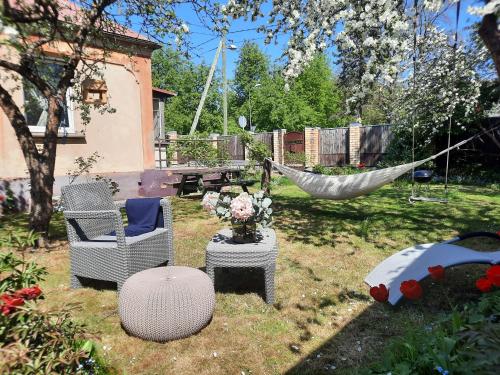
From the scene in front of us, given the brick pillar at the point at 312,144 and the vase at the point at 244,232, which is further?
the brick pillar at the point at 312,144

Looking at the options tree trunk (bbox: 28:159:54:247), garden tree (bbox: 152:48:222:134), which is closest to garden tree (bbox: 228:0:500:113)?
tree trunk (bbox: 28:159:54:247)

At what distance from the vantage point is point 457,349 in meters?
1.50

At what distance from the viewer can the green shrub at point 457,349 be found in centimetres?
118

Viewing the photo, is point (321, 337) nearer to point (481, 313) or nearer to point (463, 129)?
point (481, 313)

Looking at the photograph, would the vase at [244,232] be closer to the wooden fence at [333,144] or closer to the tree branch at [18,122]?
the tree branch at [18,122]

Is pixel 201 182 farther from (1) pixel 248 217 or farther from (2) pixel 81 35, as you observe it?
(1) pixel 248 217

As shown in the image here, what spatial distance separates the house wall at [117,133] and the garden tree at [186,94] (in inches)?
881

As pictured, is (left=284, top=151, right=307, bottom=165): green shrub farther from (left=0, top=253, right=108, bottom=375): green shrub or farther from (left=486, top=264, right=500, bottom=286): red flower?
(left=0, top=253, right=108, bottom=375): green shrub

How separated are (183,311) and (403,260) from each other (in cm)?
182

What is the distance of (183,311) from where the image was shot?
2.38 metres

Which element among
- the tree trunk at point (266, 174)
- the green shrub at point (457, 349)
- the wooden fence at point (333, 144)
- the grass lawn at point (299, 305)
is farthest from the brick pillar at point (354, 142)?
the green shrub at point (457, 349)

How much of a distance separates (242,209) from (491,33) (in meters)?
2.12

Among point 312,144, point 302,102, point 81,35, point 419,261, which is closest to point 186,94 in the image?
point 302,102

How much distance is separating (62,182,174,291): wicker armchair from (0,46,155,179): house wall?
4.05 meters
